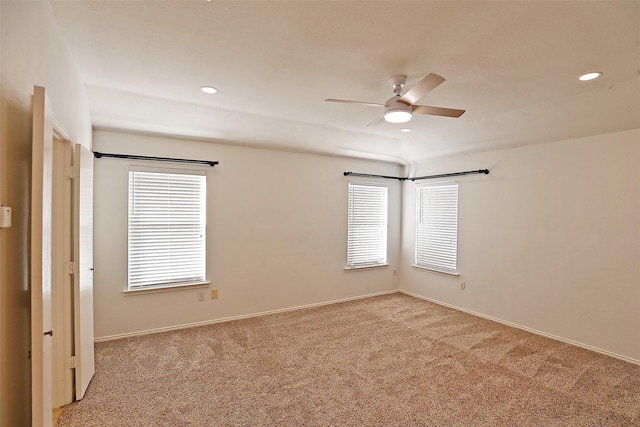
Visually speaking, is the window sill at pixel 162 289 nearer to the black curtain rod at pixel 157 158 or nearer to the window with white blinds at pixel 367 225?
the black curtain rod at pixel 157 158

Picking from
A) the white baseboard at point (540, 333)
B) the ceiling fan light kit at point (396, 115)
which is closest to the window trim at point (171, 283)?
the ceiling fan light kit at point (396, 115)

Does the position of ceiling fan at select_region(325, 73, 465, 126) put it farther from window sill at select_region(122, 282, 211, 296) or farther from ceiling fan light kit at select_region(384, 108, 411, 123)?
window sill at select_region(122, 282, 211, 296)

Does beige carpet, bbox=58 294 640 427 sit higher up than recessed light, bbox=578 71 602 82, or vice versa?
recessed light, bbox=578 71 602 82

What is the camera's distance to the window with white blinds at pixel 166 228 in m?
3.74

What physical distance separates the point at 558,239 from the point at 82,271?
5.00 metres

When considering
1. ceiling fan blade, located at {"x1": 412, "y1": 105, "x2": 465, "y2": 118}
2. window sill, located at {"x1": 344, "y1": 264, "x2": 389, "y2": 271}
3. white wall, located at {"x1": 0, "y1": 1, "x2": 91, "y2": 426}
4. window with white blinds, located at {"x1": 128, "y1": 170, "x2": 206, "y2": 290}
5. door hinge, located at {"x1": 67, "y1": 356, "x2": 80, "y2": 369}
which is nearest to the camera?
white wall, located at {"x1": 0, "y1": 1, "x2": 91, "y2": 426}

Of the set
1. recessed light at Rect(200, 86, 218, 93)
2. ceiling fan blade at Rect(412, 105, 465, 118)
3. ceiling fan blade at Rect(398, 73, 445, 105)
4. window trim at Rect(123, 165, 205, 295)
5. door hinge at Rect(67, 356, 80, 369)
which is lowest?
door hinge at Rect(67, 356, 80, 369)

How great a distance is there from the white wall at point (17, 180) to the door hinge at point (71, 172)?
30.9 inches

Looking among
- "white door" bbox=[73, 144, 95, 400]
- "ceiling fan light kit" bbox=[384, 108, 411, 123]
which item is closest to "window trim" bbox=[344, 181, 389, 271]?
"ceiling fan light kit" bbox=[384, 108, 411, 123]

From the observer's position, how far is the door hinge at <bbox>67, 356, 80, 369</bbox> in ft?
7.85

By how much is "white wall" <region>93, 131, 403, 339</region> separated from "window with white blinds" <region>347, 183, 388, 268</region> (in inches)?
6.7

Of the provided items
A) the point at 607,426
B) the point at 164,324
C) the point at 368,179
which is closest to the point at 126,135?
the point at 164,324

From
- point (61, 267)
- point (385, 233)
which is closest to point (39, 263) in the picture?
point (61, 267)

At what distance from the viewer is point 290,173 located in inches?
186
